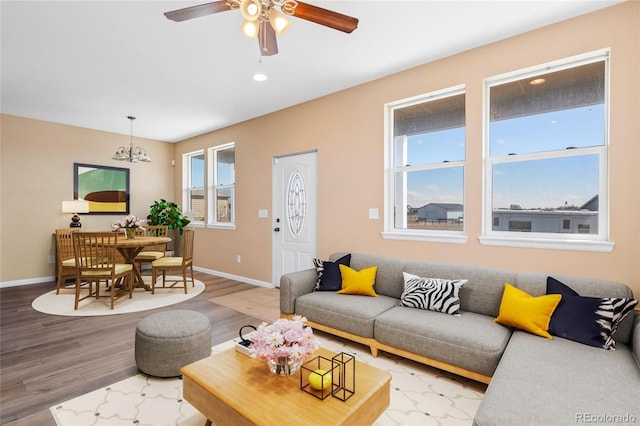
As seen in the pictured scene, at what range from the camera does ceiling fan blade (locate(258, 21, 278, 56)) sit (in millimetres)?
2021

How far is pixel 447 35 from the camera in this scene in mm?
2820

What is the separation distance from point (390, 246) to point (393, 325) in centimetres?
125

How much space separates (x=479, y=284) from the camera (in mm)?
2680

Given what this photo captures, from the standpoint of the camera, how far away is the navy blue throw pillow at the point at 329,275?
3.32 meters

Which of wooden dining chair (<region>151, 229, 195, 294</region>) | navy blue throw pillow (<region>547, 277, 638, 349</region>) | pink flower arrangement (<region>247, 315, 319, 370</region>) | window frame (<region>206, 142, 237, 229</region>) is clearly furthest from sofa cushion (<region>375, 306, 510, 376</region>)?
window frame (<region>206, 142, 237, 229</region>)

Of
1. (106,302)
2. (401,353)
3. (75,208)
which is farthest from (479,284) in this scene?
(75,208)

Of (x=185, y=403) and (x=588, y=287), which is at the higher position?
(x=588, y=287)

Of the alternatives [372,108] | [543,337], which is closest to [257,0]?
[372,108]

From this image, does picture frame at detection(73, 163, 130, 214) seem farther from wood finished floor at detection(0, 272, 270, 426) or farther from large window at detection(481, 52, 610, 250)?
large window at detection(481, 52, 610, 250)

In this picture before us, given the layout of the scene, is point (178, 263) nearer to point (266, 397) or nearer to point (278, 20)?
point (266, 397)

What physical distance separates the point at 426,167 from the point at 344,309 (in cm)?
179

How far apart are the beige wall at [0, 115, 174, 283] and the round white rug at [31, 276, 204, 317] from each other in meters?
1.03

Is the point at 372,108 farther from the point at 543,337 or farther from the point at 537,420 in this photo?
the point at 537,420

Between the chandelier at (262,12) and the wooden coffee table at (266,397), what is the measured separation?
77.6 inches
